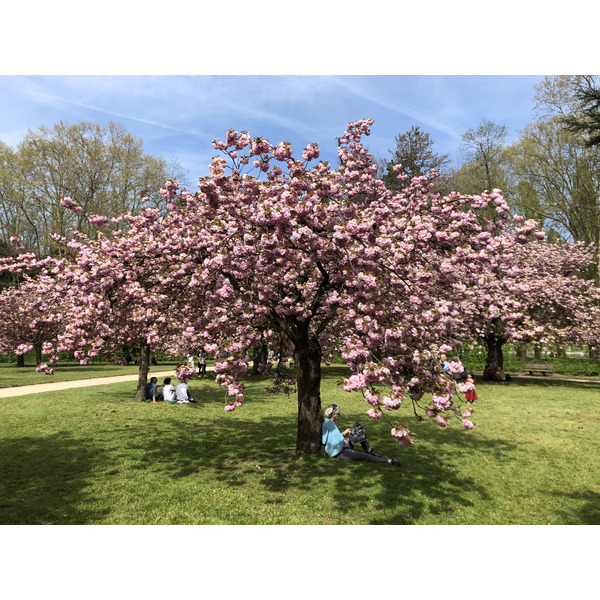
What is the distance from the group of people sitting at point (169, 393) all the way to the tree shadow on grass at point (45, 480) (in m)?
5.52

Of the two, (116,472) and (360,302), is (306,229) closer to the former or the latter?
(360,302)

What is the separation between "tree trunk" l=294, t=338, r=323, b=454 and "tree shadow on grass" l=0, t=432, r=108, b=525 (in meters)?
4.31

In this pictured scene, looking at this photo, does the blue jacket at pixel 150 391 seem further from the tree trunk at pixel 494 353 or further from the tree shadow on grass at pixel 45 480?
the tree trunk at pixel 494 353

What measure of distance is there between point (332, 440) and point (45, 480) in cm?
557

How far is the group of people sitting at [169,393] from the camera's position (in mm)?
16562

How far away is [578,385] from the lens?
2283cm

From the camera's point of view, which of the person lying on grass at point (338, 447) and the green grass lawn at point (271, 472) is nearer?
the green grass lawn at point (271, 472)

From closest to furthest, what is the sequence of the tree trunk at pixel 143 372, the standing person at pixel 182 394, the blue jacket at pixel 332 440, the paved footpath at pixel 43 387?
the blue jacket at pixel 332 440 → the standing person at pixel 182 394 → the tree trunk at pixel 143 372 → the paved footpath at pixel 43 387

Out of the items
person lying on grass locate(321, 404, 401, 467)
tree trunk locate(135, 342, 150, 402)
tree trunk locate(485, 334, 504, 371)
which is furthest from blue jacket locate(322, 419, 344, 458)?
tree trunk locate(485, 334, 504, 371)

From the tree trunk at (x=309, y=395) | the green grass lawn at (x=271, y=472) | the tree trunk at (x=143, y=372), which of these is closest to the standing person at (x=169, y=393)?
the tree trunk at (x=143, y=372)

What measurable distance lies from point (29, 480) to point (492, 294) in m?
9.33

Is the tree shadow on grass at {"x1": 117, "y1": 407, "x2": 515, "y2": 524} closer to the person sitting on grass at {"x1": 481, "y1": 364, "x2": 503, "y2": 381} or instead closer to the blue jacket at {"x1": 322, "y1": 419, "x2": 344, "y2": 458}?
the blue jacket at {"x1": 322, "y1": 419, "x2": 344, "y2": 458}

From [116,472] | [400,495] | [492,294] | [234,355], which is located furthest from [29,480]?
[492,294]

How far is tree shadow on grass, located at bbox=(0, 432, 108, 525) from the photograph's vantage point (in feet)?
20.9
